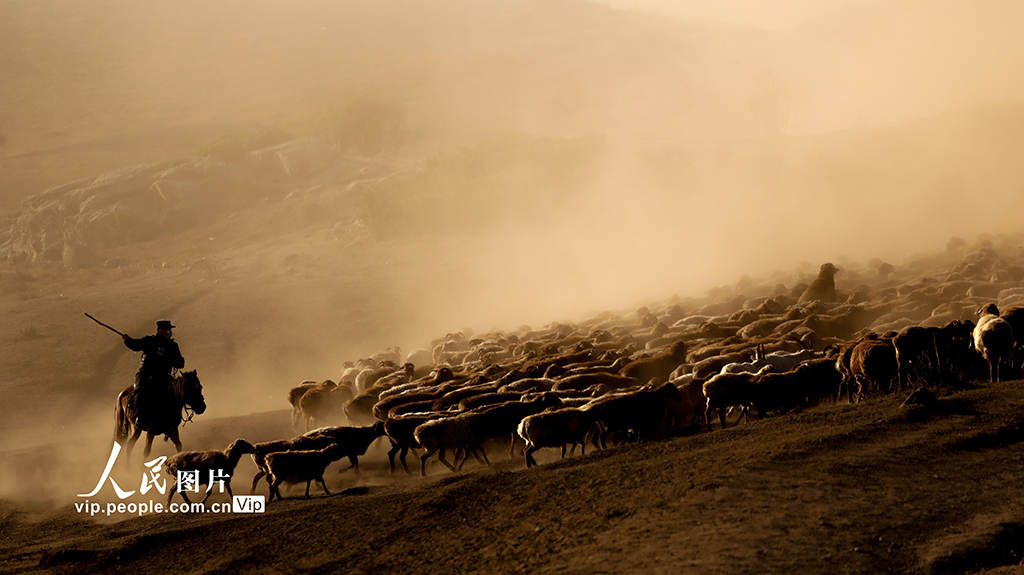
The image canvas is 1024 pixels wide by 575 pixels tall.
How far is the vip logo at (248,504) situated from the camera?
11.9 meters

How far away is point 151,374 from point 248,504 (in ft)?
14.3

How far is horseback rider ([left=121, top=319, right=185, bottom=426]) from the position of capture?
595 inches

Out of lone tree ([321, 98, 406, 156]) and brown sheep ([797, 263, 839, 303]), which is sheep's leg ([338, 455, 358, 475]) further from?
lone tree ([321, 98, 406, 156])

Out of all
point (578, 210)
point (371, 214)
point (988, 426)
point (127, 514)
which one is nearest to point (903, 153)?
point (578, 210)

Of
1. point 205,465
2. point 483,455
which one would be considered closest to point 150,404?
point 205,465

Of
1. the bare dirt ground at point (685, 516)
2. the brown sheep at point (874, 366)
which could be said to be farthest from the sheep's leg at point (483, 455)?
the brown sheep at point (874, 366)

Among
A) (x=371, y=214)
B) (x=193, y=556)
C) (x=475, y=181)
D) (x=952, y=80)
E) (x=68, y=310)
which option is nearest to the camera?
(x=193, y=556)

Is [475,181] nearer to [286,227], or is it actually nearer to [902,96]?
[286,227]

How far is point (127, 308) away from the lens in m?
45.4

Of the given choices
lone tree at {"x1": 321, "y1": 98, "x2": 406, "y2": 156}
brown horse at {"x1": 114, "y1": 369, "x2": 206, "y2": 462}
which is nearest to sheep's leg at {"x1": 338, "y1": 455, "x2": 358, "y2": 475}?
brown horse at {"x1": 114, "y1": 369, "x2": 206, "y2": 462}

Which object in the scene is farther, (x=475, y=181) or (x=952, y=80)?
(x=952, y=80)

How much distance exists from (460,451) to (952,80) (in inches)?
3918

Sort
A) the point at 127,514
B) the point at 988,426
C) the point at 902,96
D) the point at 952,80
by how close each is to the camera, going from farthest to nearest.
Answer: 1. the point at 902,96
2. the point at 952,80
3. the point at 127,514
4. the point at 988,426

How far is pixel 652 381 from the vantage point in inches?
641
